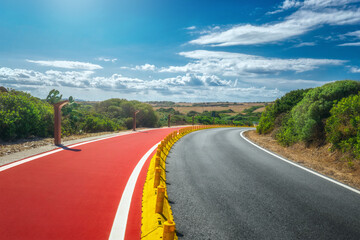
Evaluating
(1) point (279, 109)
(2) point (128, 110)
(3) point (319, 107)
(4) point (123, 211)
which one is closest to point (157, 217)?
(4) point (123, 211)

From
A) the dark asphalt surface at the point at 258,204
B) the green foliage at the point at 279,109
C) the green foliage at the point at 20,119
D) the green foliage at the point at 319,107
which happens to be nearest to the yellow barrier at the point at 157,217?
the dark asphalt surface at the point at 258,204

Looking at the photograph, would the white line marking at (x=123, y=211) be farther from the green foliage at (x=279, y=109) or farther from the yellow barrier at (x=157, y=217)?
the green foliage at (x=279, y=109)

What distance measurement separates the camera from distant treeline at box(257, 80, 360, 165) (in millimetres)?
9008

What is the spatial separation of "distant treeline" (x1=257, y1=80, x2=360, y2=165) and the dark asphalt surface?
8.95 ft

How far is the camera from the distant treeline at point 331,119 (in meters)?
9.01

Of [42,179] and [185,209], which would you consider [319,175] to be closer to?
[185,209]

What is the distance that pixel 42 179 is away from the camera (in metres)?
5.82

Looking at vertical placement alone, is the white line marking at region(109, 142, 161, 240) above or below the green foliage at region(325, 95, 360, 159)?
below

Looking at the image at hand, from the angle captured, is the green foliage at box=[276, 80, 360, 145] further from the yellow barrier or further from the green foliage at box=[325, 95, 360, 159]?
the yellow barrier

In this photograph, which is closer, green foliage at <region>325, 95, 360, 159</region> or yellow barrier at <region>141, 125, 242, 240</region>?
yellow barrier at <region>141, 125, 242, 240</region>

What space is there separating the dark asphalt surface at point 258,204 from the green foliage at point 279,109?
37.8 feet

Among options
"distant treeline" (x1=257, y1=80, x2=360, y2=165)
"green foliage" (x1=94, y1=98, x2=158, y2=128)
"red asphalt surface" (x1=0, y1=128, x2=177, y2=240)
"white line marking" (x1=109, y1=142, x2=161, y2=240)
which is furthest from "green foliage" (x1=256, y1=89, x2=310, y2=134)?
"white line marking" (x1=109, y1=142, x2=161, y2=240)

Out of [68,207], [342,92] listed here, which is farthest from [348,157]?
[68,207]

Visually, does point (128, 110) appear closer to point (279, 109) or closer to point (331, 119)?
point (279, 109)
